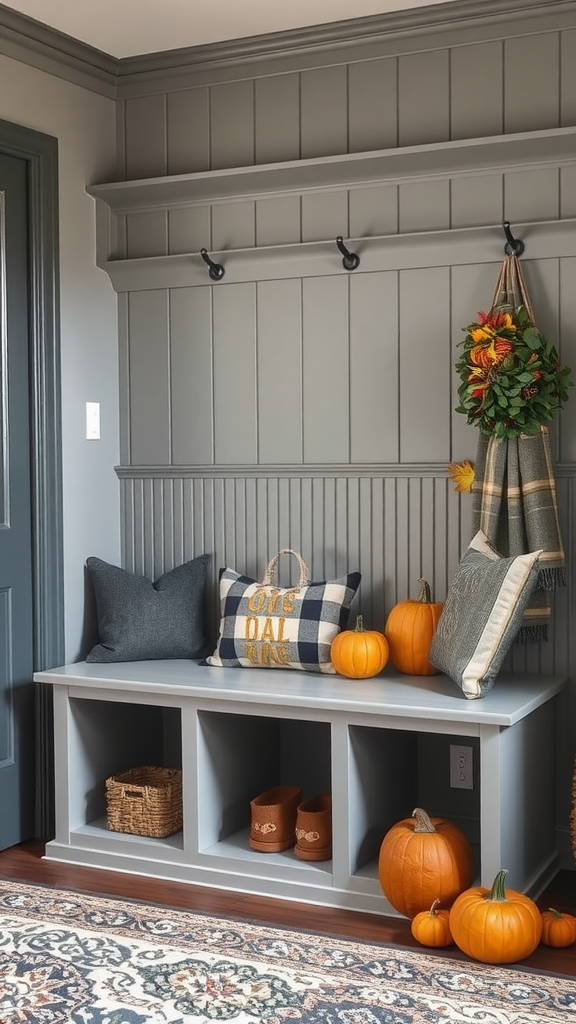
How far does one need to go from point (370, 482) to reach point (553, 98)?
1228 mm

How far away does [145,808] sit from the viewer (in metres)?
3.38

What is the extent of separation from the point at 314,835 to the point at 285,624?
24.1 inches

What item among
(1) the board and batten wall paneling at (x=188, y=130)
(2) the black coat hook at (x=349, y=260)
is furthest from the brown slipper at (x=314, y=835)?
(1) the board and batten wall paneling at (x=188, y=130)

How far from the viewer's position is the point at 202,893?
10.3 ft

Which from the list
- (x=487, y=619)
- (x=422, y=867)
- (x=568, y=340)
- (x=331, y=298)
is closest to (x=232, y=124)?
(x=331, y=298)

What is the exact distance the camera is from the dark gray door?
11.5 feet

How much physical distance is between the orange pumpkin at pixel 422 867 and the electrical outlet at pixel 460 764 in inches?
18.1

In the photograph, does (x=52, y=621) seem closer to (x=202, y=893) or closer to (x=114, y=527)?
(x=114, y=527)

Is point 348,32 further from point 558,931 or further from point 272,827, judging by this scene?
point 558,931

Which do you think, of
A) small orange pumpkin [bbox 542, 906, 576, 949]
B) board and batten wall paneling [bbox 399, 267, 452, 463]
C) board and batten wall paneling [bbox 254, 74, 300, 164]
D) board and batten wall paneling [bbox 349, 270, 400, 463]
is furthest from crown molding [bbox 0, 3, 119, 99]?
small orange pumpkin [bbox 542, 906, 576, 949]

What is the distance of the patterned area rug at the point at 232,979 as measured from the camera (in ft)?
7.93

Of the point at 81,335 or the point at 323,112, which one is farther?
the point at 81,335

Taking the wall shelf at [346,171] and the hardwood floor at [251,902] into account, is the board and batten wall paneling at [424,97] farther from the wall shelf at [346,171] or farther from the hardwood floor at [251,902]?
the hardwood floor at [251,902]

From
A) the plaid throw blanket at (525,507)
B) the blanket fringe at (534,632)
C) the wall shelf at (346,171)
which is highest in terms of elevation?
the wall shelf at (346,171)
